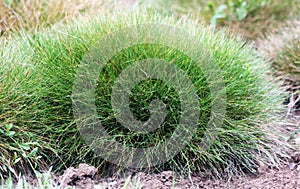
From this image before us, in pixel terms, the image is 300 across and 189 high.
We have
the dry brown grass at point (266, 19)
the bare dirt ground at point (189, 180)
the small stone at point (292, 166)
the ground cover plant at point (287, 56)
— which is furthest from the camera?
the dry brown grass at point (266, 19)

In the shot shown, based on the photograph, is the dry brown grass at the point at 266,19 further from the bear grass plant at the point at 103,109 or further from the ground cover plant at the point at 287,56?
the bear grass plant at the point at 103,109

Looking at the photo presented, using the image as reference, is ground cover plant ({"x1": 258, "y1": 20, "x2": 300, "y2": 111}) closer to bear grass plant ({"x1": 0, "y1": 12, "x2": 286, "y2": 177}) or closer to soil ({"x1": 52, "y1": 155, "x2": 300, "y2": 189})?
bear grass plant ({"x1": 0, "y1": 12, "x2": 286, "y2": 177})

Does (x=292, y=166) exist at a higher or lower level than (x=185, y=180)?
higher

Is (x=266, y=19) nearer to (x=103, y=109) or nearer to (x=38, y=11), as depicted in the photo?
(x=38, y=11)

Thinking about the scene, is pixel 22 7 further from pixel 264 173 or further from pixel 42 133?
pixel 264 173

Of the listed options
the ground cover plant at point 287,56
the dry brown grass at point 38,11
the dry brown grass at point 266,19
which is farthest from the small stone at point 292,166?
the dry brown grass at point 266,19

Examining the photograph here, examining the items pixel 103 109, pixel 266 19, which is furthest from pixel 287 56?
pixel 103 109

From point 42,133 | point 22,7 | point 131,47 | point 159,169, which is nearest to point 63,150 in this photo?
point 42,133
